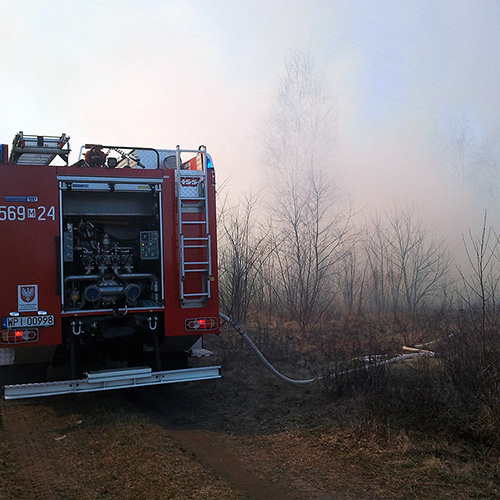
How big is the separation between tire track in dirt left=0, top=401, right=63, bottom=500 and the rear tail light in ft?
7.25

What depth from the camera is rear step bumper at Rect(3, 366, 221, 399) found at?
611 centimetres

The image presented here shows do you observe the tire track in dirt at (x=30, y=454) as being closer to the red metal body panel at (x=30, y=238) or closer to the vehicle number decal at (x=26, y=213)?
the red metal body panel at (x=30, y=238)

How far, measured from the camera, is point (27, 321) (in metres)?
6.55

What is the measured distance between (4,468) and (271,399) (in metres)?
3.46

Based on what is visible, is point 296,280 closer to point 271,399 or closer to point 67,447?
point 271,399

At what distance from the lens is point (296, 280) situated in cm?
1553

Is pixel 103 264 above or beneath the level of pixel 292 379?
above

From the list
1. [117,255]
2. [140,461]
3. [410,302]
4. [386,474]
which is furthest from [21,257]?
[410,302]

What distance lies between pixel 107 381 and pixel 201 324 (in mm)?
1454

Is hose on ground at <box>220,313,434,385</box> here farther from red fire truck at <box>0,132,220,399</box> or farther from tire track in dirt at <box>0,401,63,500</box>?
tire track in dirt at <box>0,401,63,500</box>

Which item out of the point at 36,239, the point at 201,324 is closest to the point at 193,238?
the point at 201,324

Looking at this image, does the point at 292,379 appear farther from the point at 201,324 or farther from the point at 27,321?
the point at 27,321

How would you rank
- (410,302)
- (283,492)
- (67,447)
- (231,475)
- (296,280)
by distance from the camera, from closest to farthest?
(283,492) < (231,475) < (67,447) < (296,280) < (410,302)

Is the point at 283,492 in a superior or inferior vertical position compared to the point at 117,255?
inferior
